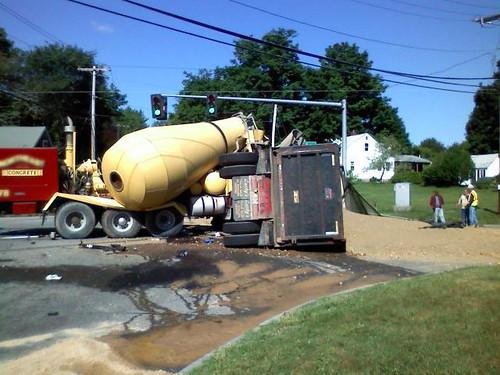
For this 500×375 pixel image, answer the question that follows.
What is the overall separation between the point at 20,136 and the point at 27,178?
26.2 m

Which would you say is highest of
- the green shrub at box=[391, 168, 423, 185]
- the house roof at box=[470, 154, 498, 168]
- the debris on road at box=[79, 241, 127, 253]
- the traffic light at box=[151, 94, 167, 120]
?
the house roof at box=[470, 154, 498, 168]

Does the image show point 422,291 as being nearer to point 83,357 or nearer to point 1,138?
point 83,357

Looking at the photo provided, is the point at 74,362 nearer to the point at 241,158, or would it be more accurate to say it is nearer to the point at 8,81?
the point at 241,158

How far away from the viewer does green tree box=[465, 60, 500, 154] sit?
94.7 metres

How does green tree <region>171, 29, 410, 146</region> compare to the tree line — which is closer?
the tree line

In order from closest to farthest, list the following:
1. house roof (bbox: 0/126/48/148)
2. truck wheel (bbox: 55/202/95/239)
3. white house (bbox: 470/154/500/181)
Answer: truck wheel (bbox: 55/202/95/239) → house roof (bbox: 0/126/48/148) → white house (bbox: 470/154/500/181)

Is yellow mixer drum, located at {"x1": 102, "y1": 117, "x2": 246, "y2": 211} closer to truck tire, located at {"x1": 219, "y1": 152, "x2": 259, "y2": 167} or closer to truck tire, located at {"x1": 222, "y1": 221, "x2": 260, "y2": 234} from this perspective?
truck tire, located at {"x1": 219, "y1": 152, "x2": 259, "y2": 167}

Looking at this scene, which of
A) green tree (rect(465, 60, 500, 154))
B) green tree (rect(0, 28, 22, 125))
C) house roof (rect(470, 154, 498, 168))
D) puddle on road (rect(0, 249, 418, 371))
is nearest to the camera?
puddle on road (rect(0, 249, 418, 371))

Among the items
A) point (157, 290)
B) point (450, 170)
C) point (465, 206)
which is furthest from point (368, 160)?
point (157, 290)

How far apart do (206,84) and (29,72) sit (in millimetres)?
22962

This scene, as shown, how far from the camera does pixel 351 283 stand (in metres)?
10.3

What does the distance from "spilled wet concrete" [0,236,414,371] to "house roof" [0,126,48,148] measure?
27.1 meters

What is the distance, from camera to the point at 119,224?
53.8 feet

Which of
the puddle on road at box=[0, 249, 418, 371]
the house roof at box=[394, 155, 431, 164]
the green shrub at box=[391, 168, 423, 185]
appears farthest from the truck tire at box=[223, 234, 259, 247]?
the house roof at box=[394, 155, 431, 164]
